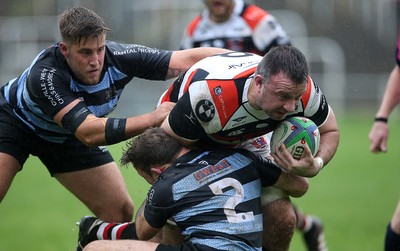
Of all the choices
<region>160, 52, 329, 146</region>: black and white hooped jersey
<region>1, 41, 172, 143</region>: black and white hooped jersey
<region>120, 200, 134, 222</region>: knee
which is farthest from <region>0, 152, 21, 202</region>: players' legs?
<region>160, 52, 329, 146</region>: black and white hooped jersey

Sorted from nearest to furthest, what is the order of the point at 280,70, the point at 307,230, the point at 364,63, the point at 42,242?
the point at 280,70 < the point at 307,230 < the point at 42,242 < the point at 364,63

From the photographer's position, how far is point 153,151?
19.1ft

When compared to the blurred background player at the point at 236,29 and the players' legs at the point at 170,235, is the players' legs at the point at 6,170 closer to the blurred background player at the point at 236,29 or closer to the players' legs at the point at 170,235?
the players' legs at the point at 170,235

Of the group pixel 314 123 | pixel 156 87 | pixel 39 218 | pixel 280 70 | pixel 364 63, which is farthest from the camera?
pixel 364 63

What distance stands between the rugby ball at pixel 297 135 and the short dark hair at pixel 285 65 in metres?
0.32

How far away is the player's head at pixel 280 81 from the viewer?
17.6 feet

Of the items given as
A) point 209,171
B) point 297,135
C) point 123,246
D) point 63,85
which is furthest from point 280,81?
point 63,85

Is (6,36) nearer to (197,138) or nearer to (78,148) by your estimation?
(78,148)

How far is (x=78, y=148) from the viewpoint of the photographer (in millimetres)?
6957

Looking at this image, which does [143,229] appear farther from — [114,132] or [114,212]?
[114,212]

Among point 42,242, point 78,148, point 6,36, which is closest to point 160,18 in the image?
point 6,36

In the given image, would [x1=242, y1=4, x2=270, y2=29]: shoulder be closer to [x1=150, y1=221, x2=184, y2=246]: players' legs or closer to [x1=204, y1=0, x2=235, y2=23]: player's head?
[x1=204, y1=0, x2=235, y2=23]: player's head

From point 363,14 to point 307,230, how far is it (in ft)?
48.1

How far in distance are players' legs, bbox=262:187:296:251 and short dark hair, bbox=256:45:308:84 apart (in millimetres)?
1001
